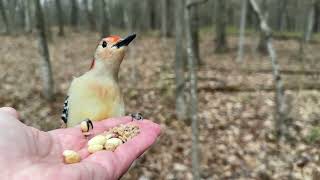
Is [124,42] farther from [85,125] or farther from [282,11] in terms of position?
[282,11]

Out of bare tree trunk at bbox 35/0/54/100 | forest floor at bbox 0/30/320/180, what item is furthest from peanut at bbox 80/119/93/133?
bare tree trunk at bbox 35/0/54/100

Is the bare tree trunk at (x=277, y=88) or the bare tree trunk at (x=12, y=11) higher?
the bare tree trunk at (x=12, y=11)

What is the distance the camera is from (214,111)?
934cm

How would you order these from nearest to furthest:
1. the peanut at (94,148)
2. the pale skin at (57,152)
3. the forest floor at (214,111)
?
the pale skin at (57,152)
the peanut at (94,148)
the forest floor at (214,111)

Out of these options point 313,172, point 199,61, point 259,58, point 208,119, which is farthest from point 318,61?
point 313,172

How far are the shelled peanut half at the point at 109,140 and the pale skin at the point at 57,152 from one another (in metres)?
0.03

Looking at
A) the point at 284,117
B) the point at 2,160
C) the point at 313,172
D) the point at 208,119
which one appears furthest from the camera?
the point at 208,119

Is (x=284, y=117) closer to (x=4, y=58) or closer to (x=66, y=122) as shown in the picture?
(x=66, y=122)

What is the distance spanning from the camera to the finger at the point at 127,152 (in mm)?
2559

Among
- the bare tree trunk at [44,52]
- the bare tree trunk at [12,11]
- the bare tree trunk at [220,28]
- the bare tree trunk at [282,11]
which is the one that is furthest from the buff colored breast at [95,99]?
the bare tree trunk at [282,11]

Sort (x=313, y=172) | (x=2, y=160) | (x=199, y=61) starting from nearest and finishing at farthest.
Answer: (x=2, y=160) → (x=313, y=172) → (x=199, y=61)

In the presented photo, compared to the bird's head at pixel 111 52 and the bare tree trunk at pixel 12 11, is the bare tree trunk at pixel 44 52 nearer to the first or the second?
the bird's head at pixel 111 52

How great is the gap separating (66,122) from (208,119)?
616 centimetres

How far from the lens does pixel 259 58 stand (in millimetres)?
16969
